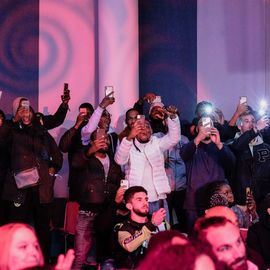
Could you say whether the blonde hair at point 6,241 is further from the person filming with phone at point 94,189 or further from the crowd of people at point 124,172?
the person filming with phone at point 94,189

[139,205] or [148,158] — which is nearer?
[139,205]

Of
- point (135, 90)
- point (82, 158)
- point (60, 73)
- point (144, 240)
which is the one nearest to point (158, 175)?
point (82, 158)

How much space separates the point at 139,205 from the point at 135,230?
0.19m

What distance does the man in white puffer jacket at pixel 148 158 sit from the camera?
5.39 metres

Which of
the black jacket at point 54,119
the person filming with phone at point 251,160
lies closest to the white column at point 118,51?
the black jacket at point 54,119

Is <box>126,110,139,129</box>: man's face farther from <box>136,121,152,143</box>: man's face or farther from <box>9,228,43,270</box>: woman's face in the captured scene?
<box>9,228,43,270</box>: woman's face

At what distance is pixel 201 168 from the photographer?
5.59 metres

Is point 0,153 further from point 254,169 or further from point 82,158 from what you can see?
point 254,169

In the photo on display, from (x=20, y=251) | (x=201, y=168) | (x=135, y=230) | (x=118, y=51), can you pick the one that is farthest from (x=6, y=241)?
Result: (x=118, y=51)

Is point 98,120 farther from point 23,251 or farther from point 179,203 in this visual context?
point 23,251

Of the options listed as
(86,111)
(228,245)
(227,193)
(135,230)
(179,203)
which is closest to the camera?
(228,245)

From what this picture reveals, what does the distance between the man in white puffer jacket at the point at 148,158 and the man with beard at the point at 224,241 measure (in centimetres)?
269

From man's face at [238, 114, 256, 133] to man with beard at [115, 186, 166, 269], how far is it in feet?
4.60

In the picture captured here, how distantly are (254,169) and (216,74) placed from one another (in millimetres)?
1942
